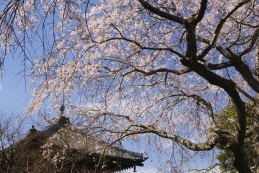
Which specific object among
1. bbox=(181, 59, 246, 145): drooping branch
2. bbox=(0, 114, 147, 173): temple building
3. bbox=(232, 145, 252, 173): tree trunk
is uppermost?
bbox=(0, 114, 147, 173): temple building

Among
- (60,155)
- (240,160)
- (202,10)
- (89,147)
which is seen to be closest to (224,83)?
(202,10)

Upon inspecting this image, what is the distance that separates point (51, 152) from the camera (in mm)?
Result: 9234

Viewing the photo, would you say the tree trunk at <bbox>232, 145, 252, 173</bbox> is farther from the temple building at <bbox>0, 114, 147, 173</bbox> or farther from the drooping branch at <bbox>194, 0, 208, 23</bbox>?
the temple building at <bbox>0, 114, 147, 173</bbox>

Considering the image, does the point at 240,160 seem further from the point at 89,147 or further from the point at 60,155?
the point at 60,155

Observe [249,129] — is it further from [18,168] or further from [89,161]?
[18,168]

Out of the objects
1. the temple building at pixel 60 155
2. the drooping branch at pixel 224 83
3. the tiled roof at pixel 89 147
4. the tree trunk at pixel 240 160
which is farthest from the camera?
the temple building at pixel 60 155

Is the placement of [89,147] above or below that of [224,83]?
below

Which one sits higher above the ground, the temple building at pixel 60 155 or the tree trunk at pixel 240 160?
the temple building at pixel 60 155

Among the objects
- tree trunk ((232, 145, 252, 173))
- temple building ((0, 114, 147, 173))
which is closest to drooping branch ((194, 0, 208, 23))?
tree trunk ((232, 145, 252, 173))

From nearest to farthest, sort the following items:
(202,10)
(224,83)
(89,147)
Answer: (202,10) < (224,83) < (89,147)

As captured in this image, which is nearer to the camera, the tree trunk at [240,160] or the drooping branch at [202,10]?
the drooping branch at [202,10]

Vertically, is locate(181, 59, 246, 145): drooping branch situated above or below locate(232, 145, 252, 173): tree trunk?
above

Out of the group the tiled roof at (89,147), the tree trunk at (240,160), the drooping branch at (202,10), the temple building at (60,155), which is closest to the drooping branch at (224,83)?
the tree trunk at (240,160)

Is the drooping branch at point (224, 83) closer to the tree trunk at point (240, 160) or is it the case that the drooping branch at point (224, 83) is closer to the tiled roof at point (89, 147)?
the tree trunk at point (240, 160)
